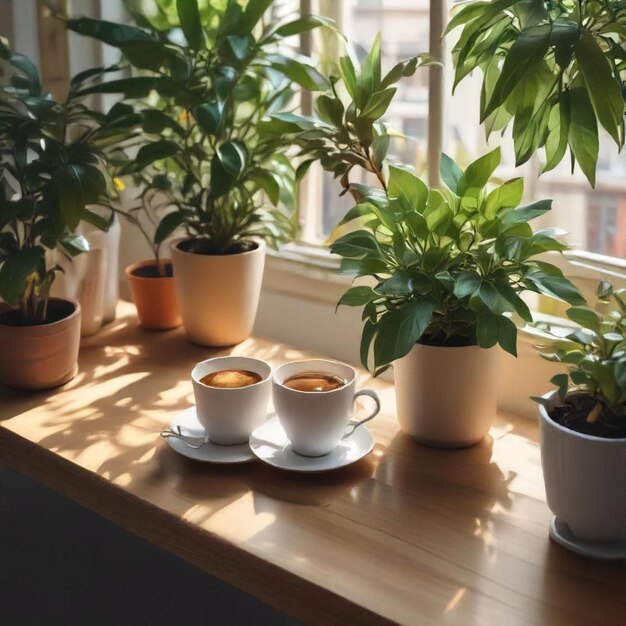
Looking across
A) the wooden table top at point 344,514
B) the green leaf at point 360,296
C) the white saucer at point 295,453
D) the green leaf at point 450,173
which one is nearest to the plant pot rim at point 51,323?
the wooden table top at point 344,514

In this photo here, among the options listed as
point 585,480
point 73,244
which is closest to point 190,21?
point 73,244

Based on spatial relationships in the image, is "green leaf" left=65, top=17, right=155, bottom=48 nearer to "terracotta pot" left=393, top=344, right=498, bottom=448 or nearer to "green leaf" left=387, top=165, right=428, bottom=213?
"green leaf" left=387, top=165, right=428, bottom=213

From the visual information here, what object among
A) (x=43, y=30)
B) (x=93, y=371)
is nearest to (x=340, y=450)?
(x=93, y=371)

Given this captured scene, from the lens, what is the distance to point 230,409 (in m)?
1.12

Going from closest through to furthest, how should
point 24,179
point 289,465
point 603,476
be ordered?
point 603,476 → point 289,465 → point 24,179

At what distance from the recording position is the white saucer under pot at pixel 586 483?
2.87 feet

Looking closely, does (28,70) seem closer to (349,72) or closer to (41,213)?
(41,213)

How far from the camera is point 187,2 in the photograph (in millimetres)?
1271

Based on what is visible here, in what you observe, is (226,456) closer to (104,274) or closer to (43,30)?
(104,274)

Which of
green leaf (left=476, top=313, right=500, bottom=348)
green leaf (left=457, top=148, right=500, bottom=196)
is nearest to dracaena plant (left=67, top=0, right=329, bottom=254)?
green leaf (left=457, top=148, right=500, bottom=196)

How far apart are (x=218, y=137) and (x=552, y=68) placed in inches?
20.4

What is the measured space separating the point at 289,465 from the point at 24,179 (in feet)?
1.69

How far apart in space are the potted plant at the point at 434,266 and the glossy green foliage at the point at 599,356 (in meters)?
0.05

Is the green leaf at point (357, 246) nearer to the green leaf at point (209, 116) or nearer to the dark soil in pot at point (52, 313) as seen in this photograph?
the green leaf at point (209, 116)
